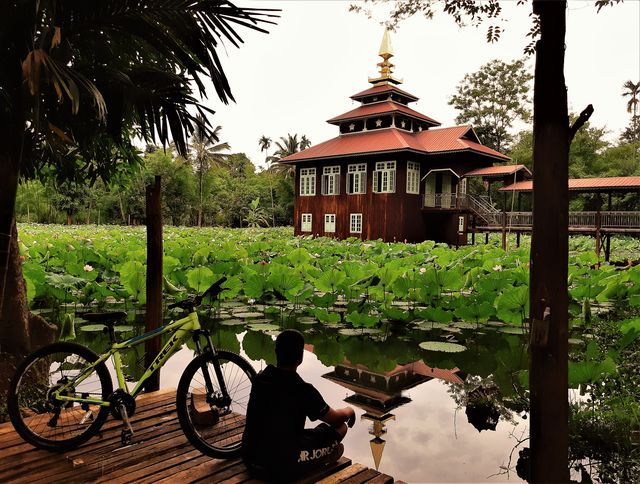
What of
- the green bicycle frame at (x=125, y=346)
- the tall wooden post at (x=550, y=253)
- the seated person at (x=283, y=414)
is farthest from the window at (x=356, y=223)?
the tall wooden post at (x=550, y=253)

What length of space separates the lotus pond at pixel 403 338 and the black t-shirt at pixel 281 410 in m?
1.52

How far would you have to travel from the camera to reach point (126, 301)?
29.3ft

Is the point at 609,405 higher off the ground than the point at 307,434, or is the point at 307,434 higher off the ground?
the point at 307,434

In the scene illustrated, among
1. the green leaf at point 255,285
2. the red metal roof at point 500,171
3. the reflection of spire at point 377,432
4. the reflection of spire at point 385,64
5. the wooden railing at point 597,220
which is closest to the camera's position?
the reflection of spire at point 377,432

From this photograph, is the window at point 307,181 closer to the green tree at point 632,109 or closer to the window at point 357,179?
the window at point 357,179

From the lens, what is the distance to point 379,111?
2484 centimetres

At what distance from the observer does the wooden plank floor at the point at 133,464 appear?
2.79 meters

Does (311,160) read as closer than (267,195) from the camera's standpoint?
Yes

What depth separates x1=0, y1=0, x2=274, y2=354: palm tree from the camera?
3.50m

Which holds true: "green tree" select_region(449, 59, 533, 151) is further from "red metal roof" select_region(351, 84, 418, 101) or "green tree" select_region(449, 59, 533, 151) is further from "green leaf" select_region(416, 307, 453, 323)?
"green leaf" select_region(416, 307, 453, 323)

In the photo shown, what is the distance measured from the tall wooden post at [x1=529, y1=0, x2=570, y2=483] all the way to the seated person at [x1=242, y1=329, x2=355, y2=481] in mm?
1032

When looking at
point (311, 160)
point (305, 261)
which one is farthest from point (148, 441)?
point (311, 160)

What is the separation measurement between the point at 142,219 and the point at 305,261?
4051 centimetres

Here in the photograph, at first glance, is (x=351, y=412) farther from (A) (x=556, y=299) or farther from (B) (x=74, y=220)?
(B) (x=74, y=220)
